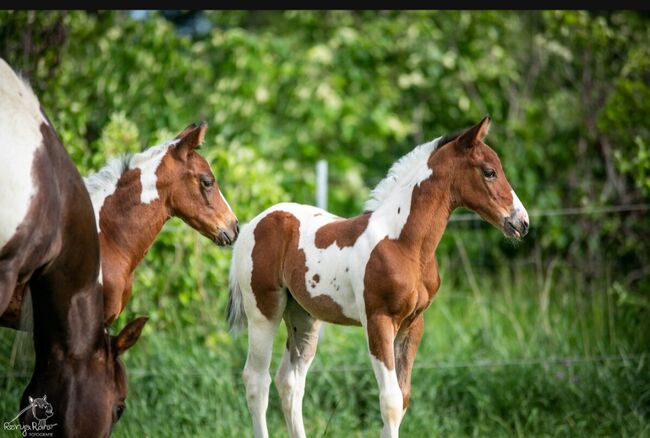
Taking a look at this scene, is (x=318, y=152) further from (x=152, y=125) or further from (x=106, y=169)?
(x=106, y=169)

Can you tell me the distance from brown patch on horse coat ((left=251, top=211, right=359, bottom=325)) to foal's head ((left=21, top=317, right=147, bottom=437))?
105 centimetres

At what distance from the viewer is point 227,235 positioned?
189 inches

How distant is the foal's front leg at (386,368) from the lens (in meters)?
4.16

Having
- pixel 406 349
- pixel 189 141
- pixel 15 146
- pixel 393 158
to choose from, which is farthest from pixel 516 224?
pixel 393 158

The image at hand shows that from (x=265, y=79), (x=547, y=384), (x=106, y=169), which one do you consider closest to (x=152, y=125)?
(x=265, y=79)

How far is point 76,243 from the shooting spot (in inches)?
145

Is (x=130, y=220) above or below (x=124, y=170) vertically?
below

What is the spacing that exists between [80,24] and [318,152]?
3.24m

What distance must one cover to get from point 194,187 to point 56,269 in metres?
1.26

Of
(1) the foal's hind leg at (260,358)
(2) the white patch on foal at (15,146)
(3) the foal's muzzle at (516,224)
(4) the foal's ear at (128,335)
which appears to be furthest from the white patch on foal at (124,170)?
(3) the foal's muzzle at (516,224)

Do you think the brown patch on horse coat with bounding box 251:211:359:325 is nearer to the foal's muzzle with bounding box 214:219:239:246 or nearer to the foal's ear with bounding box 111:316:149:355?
the foal's muzzle with bounding box 214:219:239:246

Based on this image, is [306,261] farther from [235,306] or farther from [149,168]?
[149,168]

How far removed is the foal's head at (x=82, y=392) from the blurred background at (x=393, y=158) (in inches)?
32.5

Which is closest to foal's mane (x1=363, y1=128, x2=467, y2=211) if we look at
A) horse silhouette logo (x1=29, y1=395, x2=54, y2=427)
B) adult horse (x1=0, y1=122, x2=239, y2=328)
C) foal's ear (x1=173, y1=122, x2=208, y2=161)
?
adult horse (x1=0, y1=122, x2=239, y2=328)
